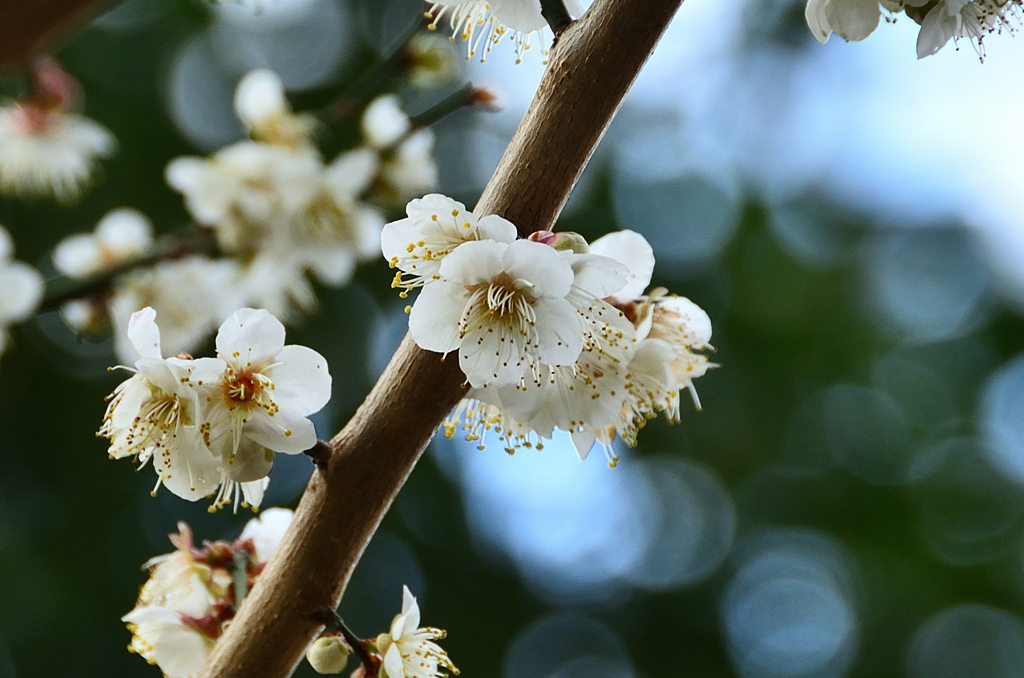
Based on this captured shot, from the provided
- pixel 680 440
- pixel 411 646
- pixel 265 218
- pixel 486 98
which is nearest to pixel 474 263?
pixel 411 646

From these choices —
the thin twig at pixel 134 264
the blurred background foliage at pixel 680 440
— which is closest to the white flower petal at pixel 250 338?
the thin twig at pixel 134 264

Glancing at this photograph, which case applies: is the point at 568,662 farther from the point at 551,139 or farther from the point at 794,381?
the point at 551,139

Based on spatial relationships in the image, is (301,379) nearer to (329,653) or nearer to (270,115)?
(329,653)

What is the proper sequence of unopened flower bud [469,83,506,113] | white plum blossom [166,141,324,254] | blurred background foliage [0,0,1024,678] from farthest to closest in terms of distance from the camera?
blurred background foliage [0,0,1024,678] → white plum blossom [166,141,324,254] → unopened flower bud [469,83,506,113]

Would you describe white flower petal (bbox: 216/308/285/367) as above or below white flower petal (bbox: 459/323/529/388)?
below

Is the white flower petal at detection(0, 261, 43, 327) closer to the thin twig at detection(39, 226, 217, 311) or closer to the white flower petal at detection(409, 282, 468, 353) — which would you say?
the thin twig at detection(39, 226, 217, 311)

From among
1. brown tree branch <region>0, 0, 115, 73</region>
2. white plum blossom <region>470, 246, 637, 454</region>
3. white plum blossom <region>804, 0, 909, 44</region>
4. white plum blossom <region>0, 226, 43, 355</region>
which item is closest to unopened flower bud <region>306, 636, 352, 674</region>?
white plum blossom <region>470, 246, 637, 454</region>

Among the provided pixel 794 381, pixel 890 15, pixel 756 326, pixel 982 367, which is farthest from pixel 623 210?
pixel 890 15
